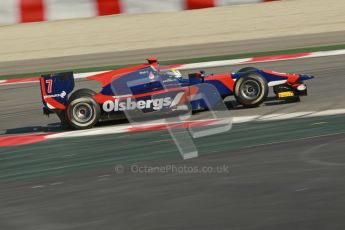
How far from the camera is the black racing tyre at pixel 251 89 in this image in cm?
1227

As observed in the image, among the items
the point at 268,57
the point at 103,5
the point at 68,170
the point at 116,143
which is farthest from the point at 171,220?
the point at 103,5

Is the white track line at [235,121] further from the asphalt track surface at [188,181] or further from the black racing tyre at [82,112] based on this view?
the asphalt track surface at [188,181]

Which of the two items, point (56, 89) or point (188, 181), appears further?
point (56, 89)

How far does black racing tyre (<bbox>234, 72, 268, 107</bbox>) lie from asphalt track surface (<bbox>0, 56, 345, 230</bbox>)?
8.1 inches

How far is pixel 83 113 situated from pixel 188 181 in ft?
15.1

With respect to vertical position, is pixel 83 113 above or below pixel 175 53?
below

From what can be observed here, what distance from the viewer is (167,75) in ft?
40.1

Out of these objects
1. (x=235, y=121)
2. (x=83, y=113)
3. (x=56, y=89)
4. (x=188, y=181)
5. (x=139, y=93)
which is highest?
(x=56, y=89)

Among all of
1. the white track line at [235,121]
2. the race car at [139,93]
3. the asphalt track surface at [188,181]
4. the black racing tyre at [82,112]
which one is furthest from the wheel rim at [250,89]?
the black racing tyre at [82,112]

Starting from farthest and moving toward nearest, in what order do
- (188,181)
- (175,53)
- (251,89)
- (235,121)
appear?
(175,53)
(251,89)
(235,121)
(188,181)

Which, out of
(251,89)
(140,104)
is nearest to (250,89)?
(251,89)

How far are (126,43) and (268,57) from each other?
4.51m

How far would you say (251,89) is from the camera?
12.3m

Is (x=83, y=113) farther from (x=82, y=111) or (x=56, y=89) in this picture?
(x=56, y=89)
